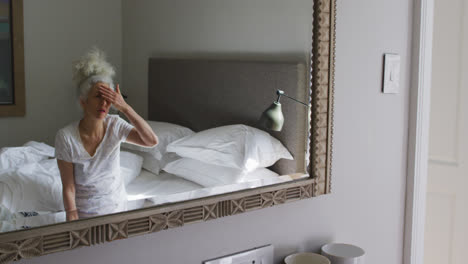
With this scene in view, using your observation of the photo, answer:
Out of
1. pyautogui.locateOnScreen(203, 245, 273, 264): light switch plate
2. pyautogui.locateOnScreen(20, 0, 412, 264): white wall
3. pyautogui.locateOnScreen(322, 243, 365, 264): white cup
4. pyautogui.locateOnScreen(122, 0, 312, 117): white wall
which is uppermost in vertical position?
pyautogui.locateOnScreen(122, 0, 312, 117): white wall

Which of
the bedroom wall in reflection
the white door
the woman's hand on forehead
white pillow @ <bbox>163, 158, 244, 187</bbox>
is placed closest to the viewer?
the bedroom wall in reflection

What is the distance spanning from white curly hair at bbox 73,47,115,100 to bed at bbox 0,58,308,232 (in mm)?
89

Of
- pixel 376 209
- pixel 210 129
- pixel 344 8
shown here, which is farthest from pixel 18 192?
pixel 376 209

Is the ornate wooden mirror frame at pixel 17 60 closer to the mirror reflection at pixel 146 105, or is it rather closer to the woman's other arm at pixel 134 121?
the mirror reflection at pixel 146 105

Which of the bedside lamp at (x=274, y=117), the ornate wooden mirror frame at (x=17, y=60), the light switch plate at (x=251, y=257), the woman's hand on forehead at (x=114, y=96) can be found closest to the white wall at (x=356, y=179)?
the light switch plate at (x=251, y=257)

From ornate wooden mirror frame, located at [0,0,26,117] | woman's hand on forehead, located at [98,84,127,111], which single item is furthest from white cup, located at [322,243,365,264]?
ornate wooden mirror frame, located at [0,0,26,117]

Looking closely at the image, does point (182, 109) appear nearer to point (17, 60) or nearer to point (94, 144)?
point (94, 144)

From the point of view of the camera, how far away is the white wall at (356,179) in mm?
1135

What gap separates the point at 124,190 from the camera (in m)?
0.89

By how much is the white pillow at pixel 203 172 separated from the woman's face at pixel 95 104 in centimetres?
16

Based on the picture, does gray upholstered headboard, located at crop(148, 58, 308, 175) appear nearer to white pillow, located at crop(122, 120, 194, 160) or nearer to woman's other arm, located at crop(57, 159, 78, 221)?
white pillow, located at crop(122, 120, 194, 160)

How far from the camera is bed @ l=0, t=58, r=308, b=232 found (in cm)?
78

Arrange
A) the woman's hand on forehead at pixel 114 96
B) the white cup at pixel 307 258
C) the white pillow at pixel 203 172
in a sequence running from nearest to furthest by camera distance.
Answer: the woman's hand on forehead at pixel 114 96
the white pillow at pixel 203 172
the white cup at pixel 307 258

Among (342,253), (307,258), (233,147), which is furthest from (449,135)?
(233,147)
